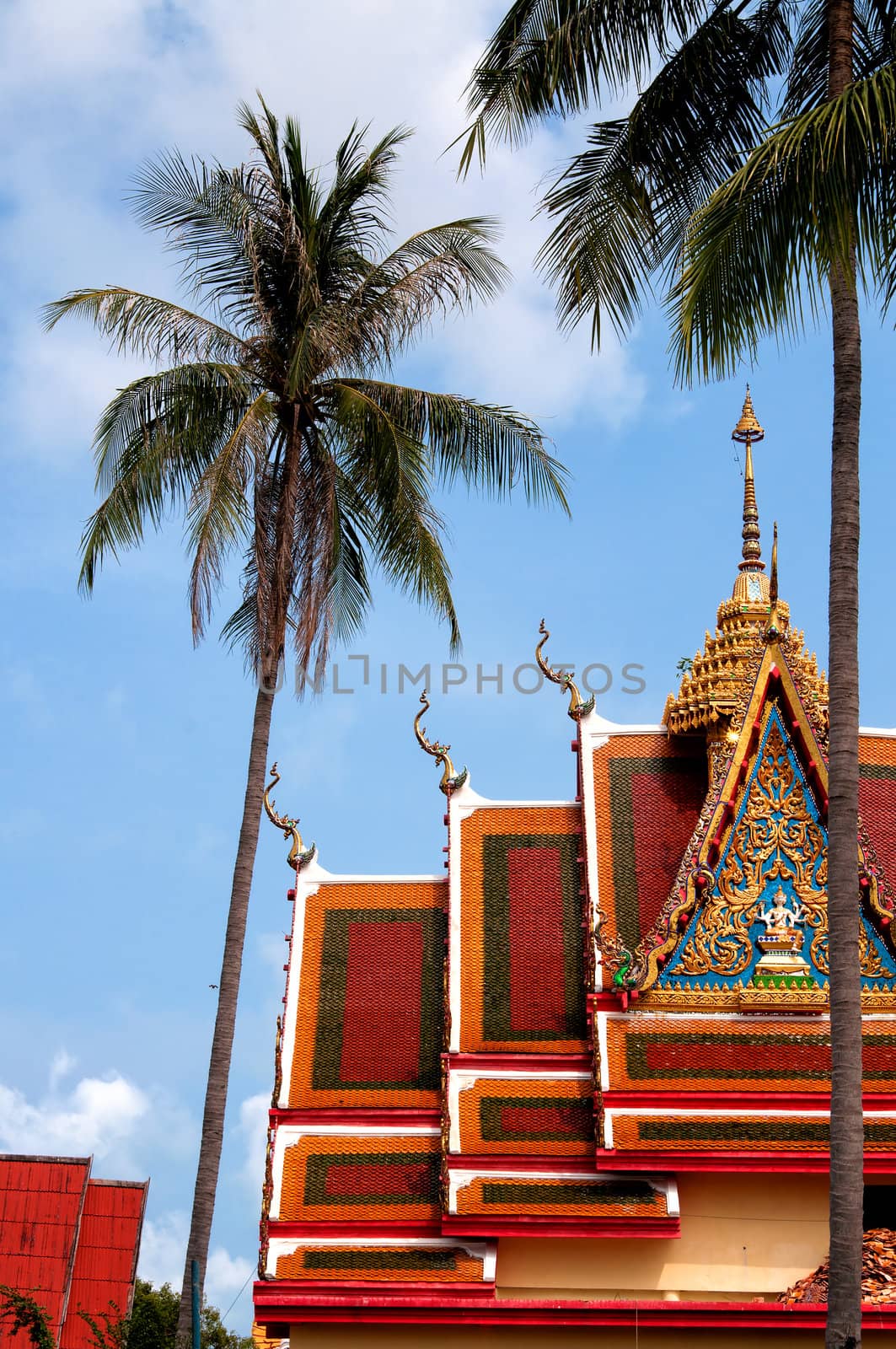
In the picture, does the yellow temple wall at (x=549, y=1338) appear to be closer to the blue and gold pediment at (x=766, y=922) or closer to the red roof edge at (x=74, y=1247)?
the blue and gold pediment at (x=766, y=922)

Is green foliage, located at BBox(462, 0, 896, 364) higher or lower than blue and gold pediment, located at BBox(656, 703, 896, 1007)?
higher

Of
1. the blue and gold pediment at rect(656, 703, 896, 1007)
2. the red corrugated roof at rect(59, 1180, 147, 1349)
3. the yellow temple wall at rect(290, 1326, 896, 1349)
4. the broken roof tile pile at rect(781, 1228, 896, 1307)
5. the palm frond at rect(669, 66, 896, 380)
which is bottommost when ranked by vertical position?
the yellow temple wall at rect(290, 1326, 896, 1349)

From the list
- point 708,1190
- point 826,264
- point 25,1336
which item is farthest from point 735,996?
point 25,1336

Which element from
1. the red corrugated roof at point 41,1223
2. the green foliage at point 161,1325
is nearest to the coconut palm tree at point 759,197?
the green foliage at point 161,1325

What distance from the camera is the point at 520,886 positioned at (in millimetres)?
21078

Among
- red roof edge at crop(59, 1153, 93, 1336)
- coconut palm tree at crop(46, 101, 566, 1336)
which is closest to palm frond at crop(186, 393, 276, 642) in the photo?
coconut palm tree at crop(46, 101, 566, 1336)

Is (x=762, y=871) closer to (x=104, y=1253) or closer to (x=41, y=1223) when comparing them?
(x=104, y=1253)

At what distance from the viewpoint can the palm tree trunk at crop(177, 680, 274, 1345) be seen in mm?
16578

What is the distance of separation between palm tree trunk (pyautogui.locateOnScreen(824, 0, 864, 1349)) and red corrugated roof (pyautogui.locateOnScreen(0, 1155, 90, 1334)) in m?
18.1

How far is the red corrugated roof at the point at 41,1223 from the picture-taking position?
1089 inches

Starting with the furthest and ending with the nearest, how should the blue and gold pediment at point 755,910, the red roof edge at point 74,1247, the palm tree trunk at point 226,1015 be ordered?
the red roof edge at point 74,1247, the blue and gold pediment at point 755,910, the palm tree trunk at point 226,1015

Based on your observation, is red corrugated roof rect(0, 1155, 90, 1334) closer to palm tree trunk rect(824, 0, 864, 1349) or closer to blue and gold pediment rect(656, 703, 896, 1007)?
blue and gold pediment rect(656, 703, 896, 1007)

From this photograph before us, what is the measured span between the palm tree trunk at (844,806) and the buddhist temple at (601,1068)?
15.8ft

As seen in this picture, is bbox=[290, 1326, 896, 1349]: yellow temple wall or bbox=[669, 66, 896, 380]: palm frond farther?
bbox=[290, 1326, 896, 1349]: yellow temple wall
